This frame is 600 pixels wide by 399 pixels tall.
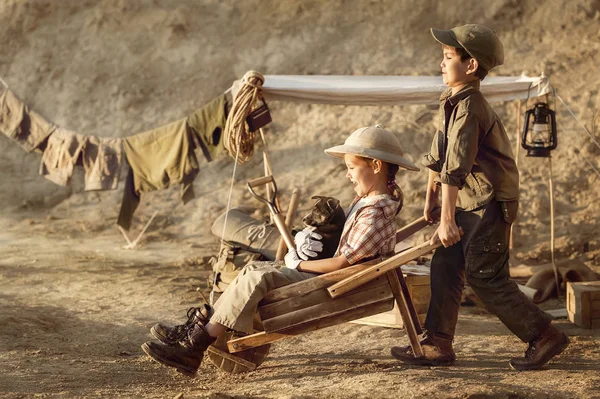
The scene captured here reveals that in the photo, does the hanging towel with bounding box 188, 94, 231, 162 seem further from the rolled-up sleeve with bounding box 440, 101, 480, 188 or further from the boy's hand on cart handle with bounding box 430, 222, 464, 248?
the boy's hand on cart handle with bounding box 430, 222, 464, 248

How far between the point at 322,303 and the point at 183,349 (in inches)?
28.5

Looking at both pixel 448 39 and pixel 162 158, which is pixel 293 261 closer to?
pixel 448 39

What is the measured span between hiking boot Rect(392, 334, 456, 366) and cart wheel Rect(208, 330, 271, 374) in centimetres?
84

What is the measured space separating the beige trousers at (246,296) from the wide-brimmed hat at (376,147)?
0.70 meters

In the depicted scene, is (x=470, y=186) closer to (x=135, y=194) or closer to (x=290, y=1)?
(x=135, y=194)

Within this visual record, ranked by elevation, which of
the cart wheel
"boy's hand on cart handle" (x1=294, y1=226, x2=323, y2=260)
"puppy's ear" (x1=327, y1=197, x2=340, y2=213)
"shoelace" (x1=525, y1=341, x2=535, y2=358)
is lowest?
the cart wheel

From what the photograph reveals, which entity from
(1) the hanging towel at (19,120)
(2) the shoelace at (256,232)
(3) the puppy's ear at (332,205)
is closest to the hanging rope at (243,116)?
(2) the shoelace at (256,232)

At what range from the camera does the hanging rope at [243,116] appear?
6522 mm

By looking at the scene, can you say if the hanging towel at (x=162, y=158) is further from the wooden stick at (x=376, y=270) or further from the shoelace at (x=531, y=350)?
the shoelace at (x=531, y=350)

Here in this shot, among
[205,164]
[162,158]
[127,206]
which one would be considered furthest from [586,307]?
[205,164]

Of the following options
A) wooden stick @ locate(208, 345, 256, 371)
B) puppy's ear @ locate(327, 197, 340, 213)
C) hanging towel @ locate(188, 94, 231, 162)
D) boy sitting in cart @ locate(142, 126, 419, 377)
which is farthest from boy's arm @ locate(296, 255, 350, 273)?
hanging towel @ locate(188, 94, 231, 162)

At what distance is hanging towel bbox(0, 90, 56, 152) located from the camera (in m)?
8.66

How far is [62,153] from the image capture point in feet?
28.3

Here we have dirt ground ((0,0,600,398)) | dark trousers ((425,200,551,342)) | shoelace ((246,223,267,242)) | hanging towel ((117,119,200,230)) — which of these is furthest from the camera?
hanging towel ((117,119,200,230))
